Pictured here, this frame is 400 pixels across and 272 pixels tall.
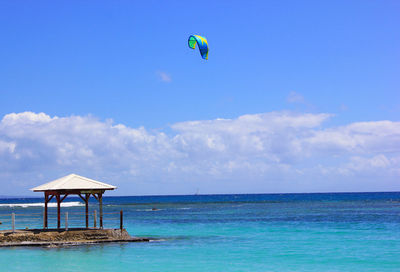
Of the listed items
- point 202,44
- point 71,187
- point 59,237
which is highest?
point 202,44

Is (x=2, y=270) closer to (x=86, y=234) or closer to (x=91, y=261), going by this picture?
(x=91, y=261)

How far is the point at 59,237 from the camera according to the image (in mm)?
25781

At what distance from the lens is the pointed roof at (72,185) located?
26.1m

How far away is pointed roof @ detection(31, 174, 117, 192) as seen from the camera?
26.1 meters

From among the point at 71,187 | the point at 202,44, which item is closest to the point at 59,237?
the point at 71,187

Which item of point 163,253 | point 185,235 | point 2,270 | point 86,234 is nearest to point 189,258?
point 163,253

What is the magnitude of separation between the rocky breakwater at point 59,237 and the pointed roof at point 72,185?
2.04 metres

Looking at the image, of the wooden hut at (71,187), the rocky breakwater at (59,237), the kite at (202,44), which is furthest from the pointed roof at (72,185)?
the kite at (202,44)

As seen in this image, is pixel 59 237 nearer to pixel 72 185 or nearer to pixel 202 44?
pixel 72 185

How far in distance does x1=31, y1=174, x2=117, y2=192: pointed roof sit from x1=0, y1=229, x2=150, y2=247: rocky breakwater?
80.3 inches

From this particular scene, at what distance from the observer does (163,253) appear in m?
24.3

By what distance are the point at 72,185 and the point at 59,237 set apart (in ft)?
8.15

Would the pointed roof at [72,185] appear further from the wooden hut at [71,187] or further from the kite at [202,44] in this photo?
the kite at [202,44]

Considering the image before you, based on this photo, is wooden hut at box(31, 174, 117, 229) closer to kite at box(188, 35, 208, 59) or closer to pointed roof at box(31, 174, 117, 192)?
pointed roof at box(31, 174, 117, 192)
